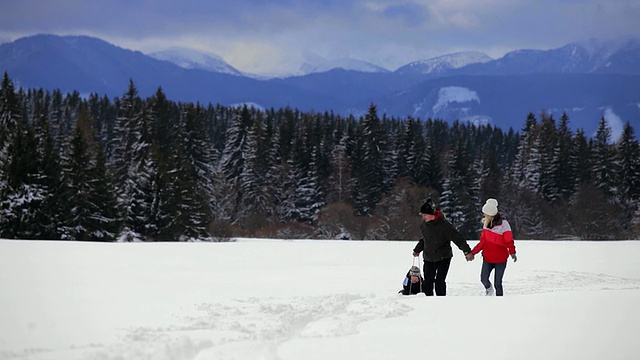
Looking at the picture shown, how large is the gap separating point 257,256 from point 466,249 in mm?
7966

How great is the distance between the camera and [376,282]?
13297 mm

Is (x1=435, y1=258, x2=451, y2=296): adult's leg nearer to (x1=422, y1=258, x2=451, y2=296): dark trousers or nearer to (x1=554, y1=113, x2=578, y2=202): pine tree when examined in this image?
(x1=422, y1=258, x2=451, y2=296): dark trousers

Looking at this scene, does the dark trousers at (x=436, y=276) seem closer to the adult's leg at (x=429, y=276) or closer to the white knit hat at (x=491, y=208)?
the adult's leg at (x=429, y=276)

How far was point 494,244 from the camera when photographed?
34.5ft

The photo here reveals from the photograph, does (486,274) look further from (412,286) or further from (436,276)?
(412,286)

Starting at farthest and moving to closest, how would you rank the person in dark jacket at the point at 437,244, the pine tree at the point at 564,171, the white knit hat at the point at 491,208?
the pine tree at the point at 564,171 < the person in dark jacket at the point at 437,244 < the white knit hat at the point at 491,208

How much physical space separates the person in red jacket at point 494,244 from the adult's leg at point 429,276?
2.18 ft

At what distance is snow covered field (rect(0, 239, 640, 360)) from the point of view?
623 centimetres

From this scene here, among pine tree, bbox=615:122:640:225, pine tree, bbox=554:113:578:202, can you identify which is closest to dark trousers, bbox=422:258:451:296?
pine tree, bbox=615:122:640:225

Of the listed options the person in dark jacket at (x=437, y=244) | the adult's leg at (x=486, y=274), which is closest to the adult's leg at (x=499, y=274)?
the adult's leg at (x=486, y=274)

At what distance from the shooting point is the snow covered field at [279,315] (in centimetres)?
623

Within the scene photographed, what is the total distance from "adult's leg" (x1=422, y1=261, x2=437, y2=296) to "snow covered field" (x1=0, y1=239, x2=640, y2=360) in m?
0.97

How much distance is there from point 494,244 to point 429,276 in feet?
3.93

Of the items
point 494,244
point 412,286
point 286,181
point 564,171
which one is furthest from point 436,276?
point 564,171
